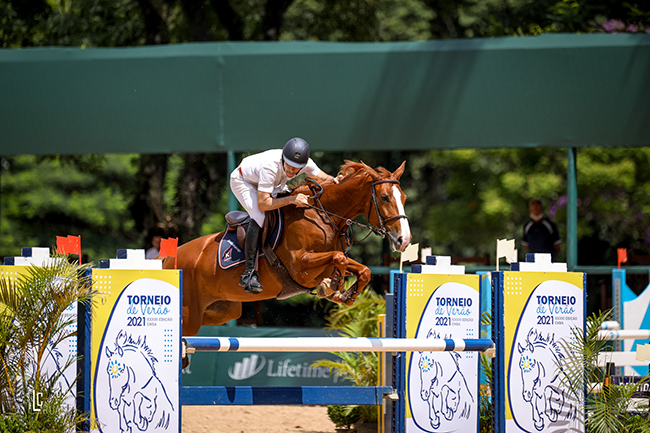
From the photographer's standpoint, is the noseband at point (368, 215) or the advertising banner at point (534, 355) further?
the noseband at point (368, 215)

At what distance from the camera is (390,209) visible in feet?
16.8

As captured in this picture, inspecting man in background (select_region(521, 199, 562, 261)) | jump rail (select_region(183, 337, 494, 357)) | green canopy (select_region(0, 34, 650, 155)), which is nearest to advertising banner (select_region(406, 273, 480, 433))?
jump rail (select_region(183, 337, 494, 357))

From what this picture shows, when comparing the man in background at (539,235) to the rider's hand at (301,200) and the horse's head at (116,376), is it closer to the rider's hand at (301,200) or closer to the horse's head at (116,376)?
the rider's hand at (301,200)

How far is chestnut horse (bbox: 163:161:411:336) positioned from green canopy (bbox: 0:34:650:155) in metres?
2.85

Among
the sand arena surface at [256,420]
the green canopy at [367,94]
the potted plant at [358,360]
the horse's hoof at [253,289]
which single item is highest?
the green canopy at [367,94]

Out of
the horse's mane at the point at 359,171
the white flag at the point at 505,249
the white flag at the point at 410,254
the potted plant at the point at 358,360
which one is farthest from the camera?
the potted plant at the point at 358,360

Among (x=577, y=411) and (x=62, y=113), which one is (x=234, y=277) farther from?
(x=62, y=113)

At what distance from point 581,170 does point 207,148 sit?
9.34 metres

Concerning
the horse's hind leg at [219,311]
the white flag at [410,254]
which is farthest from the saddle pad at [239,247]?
the white flag at [410,254]

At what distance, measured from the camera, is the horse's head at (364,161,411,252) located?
16.4ft

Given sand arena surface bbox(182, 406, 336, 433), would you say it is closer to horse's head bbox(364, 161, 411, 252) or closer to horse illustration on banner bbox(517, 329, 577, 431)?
horse's head bbox(364, 161, 411, 252)

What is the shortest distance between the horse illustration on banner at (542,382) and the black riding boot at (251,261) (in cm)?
193

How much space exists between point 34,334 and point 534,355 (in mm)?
2913

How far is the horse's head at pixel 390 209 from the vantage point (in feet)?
16.4
